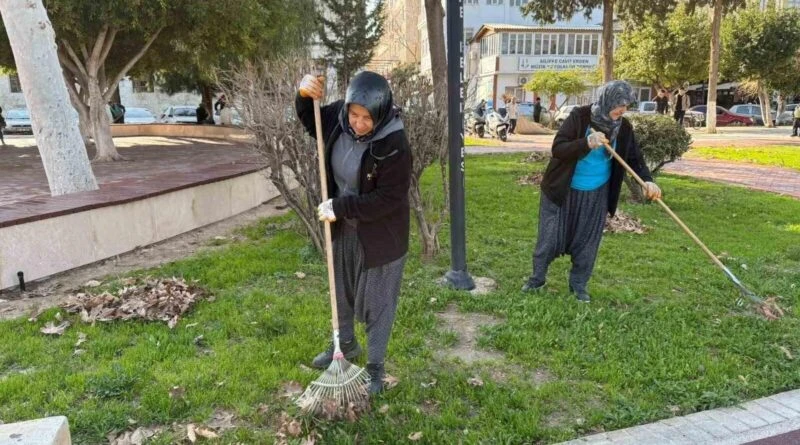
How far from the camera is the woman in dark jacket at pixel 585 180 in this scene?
414 cm

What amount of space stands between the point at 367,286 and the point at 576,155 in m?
1.91

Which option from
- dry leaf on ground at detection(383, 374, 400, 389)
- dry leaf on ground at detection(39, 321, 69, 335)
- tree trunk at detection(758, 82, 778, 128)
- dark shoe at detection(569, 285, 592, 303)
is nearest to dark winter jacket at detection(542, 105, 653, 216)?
dark shoe at detection(569, 285, 592, 303)

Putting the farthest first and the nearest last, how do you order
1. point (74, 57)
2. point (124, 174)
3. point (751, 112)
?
point (751, 112) < point (74, 57) < point (124, 174)

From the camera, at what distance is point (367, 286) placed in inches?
121

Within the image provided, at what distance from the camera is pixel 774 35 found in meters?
32.8

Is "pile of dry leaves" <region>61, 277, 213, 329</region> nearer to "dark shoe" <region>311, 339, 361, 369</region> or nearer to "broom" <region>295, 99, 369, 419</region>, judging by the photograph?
"dark shoe" <region>311, 339, 361, 369</region>

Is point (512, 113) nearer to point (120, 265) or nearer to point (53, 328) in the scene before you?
point (120, 265)

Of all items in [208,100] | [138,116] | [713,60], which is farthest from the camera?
[138,116]

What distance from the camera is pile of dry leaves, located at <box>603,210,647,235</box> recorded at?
709cm

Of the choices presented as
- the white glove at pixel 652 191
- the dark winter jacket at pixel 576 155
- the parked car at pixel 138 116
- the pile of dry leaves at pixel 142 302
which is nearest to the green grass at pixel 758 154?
the dark winter jacket at pixel 576 155

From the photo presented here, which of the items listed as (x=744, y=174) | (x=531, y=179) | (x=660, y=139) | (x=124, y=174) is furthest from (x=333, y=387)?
(x=744, y=174)

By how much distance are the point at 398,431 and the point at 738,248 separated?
5.13 metres

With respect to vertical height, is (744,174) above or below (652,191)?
below

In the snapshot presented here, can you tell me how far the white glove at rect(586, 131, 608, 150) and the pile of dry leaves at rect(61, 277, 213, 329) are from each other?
3.05m
